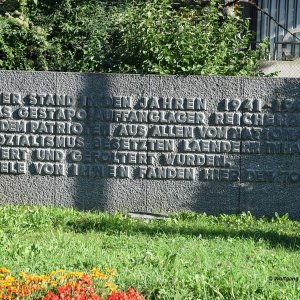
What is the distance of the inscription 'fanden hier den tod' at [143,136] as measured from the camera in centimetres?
1038

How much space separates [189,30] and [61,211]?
2992 mm

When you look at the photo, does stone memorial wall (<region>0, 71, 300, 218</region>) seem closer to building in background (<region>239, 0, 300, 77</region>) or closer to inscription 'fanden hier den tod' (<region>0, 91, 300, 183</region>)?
inscription 'fanden hier den tod' (<region>0, 91, 300, 183</region>)

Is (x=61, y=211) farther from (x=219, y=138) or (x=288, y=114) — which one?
(x=288, y=114)

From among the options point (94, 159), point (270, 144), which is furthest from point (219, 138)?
point (94, 159)

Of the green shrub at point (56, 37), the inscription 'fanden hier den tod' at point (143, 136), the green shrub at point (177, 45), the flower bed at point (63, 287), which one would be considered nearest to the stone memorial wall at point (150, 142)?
the inscription 'fanden hier den tod' at point (143, 136)

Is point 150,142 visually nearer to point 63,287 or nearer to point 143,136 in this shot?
point 143,136

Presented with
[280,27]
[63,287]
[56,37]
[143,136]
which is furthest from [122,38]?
[63,287]

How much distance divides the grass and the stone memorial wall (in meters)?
0.37

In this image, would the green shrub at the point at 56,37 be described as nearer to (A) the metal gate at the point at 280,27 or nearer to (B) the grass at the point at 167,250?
(B) the grass at the point at 167,250

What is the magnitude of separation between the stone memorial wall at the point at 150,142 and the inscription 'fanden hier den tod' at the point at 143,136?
12 millimetres

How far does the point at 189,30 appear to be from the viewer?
11.2m

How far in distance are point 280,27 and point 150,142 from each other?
4.93 metres

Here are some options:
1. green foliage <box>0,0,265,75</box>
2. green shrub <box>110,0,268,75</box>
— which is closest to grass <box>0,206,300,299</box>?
green shrub <box>110,0,268,75</box>

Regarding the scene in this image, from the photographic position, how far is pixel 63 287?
5.78m
